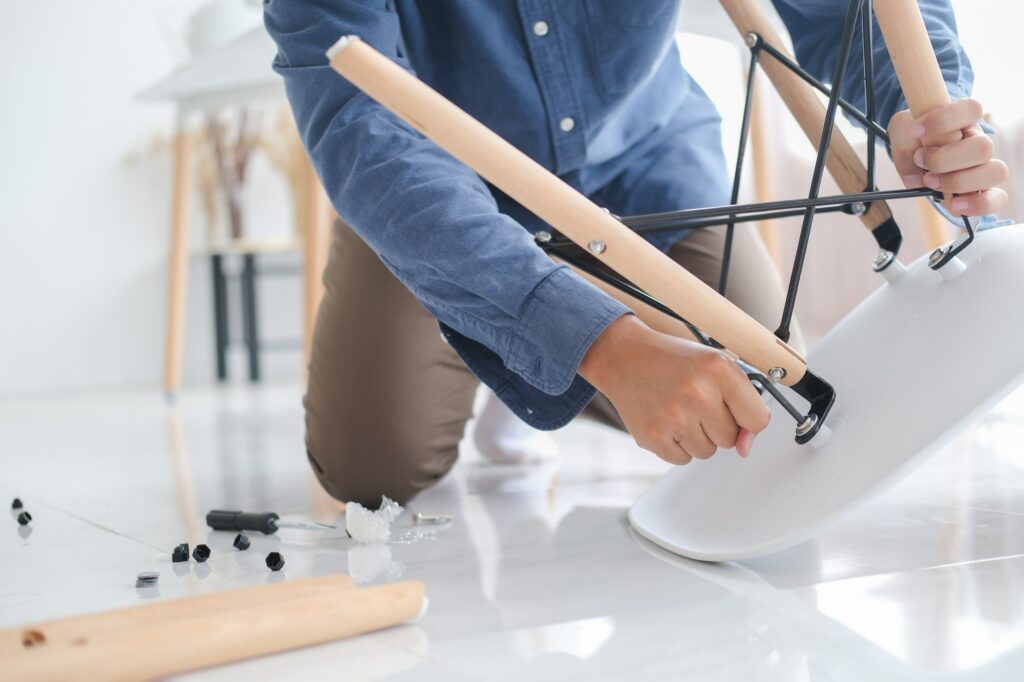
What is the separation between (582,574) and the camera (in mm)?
772

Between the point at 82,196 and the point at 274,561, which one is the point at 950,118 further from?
the point at 82,196

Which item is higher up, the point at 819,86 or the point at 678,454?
the point at 819,86

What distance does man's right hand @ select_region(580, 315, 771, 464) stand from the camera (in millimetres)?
624

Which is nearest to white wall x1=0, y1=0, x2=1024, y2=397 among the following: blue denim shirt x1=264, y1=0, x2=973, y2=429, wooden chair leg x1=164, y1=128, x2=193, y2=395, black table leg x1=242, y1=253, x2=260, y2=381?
black table leg x1=242, y1=253, x2=260, y2=381

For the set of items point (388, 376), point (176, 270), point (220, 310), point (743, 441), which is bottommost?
point (220, 310)

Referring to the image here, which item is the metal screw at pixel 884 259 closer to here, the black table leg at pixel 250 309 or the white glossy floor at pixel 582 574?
the white glossy floor at pixel 582 574

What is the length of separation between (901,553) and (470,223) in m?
0.41

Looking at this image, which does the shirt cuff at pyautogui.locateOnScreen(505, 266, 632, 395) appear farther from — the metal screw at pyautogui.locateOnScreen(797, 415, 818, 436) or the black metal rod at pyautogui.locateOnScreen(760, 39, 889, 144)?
the black metal rod at pyautogui.locateOnScreen(760, 39, 889, 144)

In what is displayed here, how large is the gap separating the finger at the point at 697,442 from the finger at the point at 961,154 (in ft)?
0.90

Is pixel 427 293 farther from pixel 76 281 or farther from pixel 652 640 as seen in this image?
pixel 76 281

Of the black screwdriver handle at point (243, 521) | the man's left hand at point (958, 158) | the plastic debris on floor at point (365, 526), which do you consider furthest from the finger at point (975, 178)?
the black screwdriver handle at point (243, 521)

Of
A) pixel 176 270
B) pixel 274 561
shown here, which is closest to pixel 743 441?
pixel 274 561

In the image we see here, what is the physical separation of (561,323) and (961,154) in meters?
0.30

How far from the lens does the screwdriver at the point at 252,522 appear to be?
0.96m
